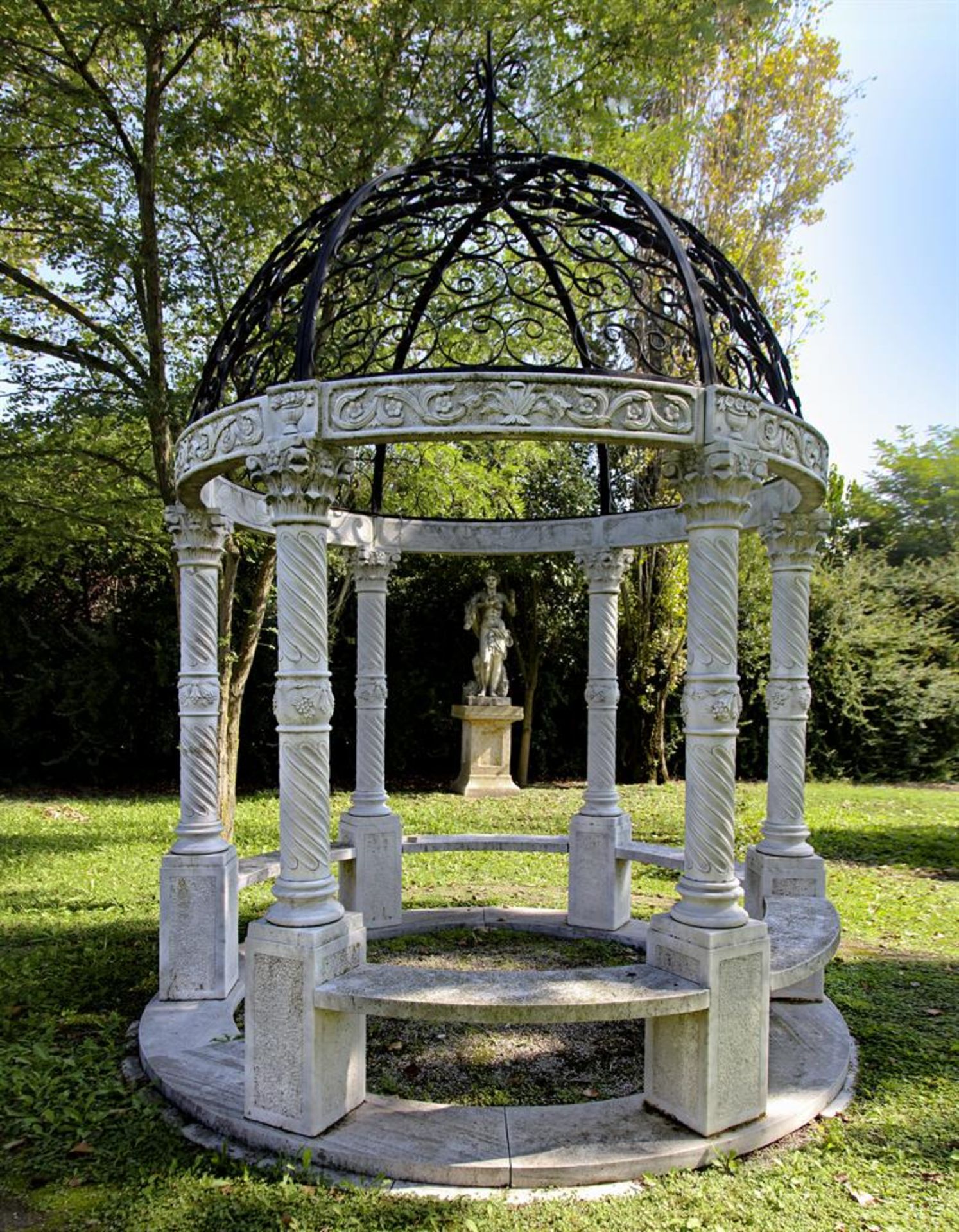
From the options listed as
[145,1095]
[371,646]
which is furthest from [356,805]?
[145,1095]

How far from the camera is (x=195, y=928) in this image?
19.0 ft

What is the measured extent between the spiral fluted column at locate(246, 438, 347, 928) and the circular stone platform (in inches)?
37.7

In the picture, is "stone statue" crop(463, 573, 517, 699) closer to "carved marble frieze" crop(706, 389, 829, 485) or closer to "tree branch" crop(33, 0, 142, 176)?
"tree branch" crop(33, 0, 142, 176)

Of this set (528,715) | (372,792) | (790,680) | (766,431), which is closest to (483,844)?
(372,792)

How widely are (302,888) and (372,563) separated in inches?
155

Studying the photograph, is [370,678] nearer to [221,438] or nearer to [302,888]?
[221,438]

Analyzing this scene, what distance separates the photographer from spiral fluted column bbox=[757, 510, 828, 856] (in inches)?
238

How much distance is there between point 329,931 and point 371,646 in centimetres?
382

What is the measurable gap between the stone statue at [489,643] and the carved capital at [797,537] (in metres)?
9.54

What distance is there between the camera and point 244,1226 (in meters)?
3.46

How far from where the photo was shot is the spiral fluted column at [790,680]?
6.04 m

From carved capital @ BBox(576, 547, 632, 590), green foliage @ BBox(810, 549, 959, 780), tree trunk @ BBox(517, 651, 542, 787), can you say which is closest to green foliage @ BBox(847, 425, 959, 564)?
green foliage @ BBox(810, 549, 959, 780)

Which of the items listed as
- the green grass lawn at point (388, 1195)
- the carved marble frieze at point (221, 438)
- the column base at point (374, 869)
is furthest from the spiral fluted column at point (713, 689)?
the column base at point (374, 869)

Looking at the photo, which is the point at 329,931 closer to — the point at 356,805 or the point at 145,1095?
the point at 145,1095
